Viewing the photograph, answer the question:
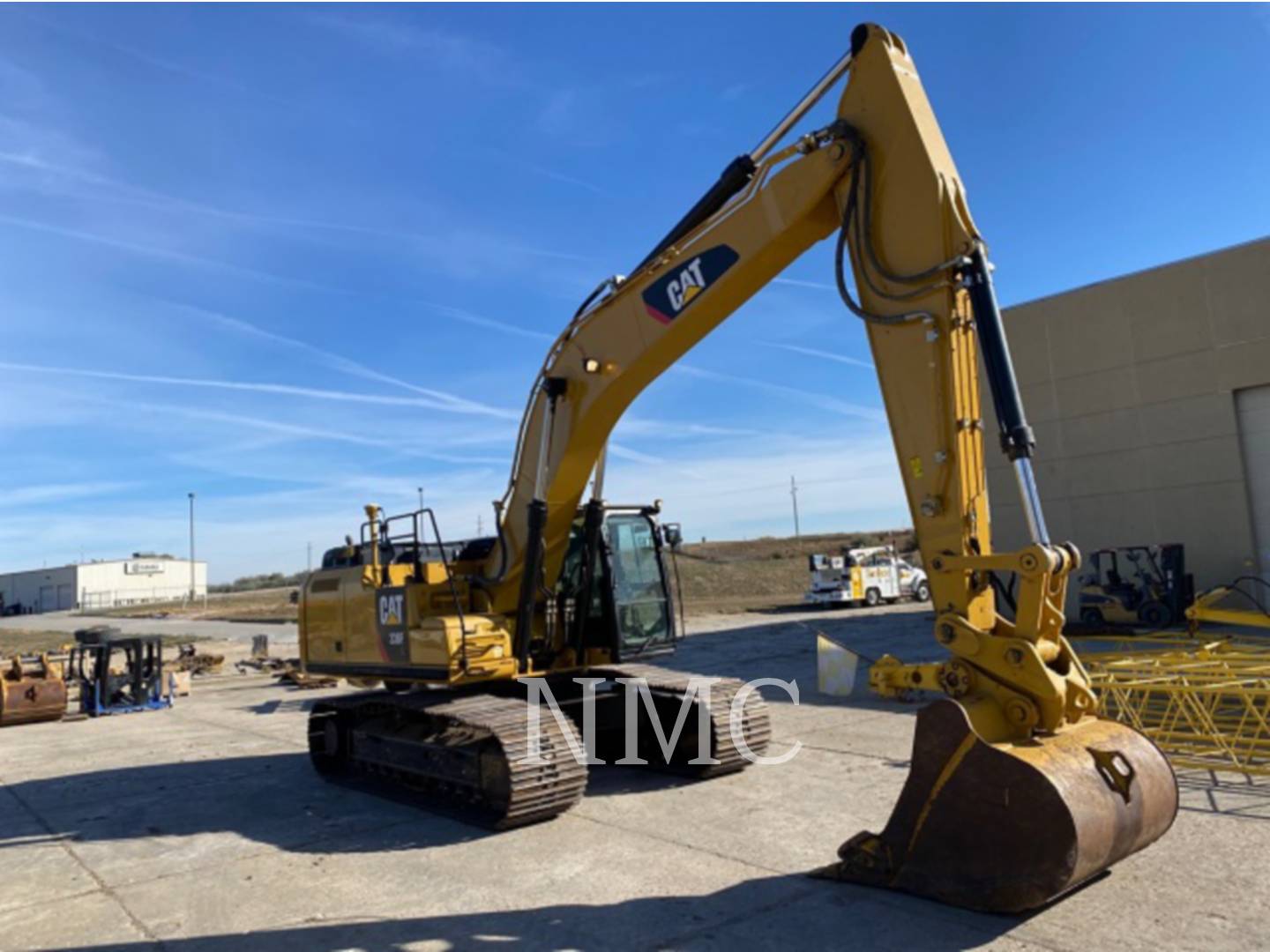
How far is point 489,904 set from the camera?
18.9 feet

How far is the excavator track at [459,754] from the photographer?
24.2 feet

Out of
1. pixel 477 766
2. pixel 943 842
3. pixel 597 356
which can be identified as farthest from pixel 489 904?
pixel 597 356

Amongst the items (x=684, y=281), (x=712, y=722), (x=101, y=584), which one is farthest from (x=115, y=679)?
(x=101, y=584)

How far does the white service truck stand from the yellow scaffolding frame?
77.5ft

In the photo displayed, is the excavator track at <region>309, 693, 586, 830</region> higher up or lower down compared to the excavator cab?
lower down

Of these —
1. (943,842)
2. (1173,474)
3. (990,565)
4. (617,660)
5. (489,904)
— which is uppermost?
(1173,474)

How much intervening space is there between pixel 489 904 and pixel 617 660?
326 cm

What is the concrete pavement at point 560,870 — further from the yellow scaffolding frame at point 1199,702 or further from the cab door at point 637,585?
the cab door at point 637,585

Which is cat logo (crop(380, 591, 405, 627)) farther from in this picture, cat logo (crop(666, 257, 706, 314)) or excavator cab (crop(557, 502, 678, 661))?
cat logo (crop(666, 257, 706, 314))

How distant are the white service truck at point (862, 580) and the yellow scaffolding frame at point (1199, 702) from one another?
23609mm

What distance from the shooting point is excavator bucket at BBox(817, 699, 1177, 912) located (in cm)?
460

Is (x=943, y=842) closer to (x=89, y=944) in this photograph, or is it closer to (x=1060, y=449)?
(x=89, y=944)

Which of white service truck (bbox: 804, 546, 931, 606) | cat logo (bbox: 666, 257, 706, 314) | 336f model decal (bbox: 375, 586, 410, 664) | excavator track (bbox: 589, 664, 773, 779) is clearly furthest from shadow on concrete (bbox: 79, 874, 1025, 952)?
white service truck (bbox: 804, 546, 931, 606)

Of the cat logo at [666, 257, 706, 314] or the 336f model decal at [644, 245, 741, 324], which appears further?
the cat logo at [666, 257, 706, 314]
